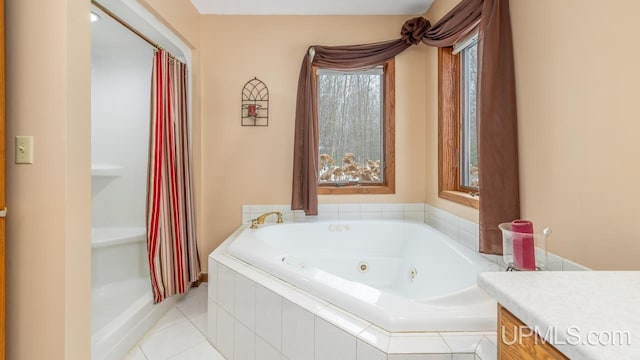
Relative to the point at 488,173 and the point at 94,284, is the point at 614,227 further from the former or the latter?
the point at 94,284

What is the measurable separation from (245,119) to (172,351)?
176 centimetres

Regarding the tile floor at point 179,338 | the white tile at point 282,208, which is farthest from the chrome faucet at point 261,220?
the tile floor at point 179,338

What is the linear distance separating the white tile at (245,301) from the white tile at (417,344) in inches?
29.1

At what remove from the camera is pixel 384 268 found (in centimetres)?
236

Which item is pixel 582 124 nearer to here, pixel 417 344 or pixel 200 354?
pixel 417 344

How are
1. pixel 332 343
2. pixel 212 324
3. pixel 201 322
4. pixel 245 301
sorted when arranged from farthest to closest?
pixel 201 322
pixel 212 324
pixel 245 301
pixel 332 343

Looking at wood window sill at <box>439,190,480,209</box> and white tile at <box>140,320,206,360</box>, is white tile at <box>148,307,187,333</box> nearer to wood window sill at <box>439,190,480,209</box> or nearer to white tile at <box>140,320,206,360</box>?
white tile at <box>140,320,206,360</box>

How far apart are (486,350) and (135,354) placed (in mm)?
1772

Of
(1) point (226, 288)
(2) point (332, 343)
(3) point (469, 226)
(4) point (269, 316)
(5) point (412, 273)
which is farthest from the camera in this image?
(5) point (412, 273)

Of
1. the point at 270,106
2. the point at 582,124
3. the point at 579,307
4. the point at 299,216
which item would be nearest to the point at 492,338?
the point at 579,307

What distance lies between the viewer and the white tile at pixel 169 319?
1.99 m

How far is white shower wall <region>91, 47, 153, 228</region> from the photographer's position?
2477 millimetres

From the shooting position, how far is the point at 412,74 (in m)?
2.68

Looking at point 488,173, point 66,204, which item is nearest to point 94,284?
point 66,204
